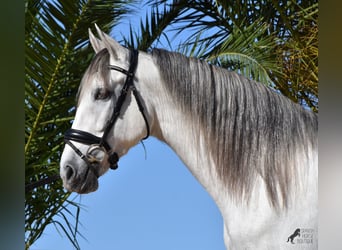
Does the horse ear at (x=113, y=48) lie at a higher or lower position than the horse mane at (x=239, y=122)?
higher

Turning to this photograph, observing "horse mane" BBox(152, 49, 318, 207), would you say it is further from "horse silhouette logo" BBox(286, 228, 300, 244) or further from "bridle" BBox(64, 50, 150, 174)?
"horse silhouette logo" BBox(286, 228, 300, 244)

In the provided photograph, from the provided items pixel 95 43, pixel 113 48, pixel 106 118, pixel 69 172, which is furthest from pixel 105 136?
pixel 95 43

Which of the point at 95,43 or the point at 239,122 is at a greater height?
the point at 95,43

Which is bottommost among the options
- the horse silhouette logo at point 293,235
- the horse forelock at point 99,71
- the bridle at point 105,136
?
the horse silhouette logo at point 293,235

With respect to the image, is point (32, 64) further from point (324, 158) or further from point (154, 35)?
point (324, 158)

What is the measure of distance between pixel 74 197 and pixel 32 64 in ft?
2.27

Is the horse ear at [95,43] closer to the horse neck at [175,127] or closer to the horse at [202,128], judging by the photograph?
the horse at [202,128]

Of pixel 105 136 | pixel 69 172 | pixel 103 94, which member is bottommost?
pixel 69 172

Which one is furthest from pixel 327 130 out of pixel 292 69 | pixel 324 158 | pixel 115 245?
pixel 115 245

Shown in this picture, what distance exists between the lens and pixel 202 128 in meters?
2.28

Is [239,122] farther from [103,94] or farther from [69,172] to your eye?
[69,172]

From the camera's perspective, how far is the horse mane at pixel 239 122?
228 cm

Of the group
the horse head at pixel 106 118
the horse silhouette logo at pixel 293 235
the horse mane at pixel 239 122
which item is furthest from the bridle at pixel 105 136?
the horse silhouette logo at pixel 293 235

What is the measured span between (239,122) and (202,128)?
15 centimetres
